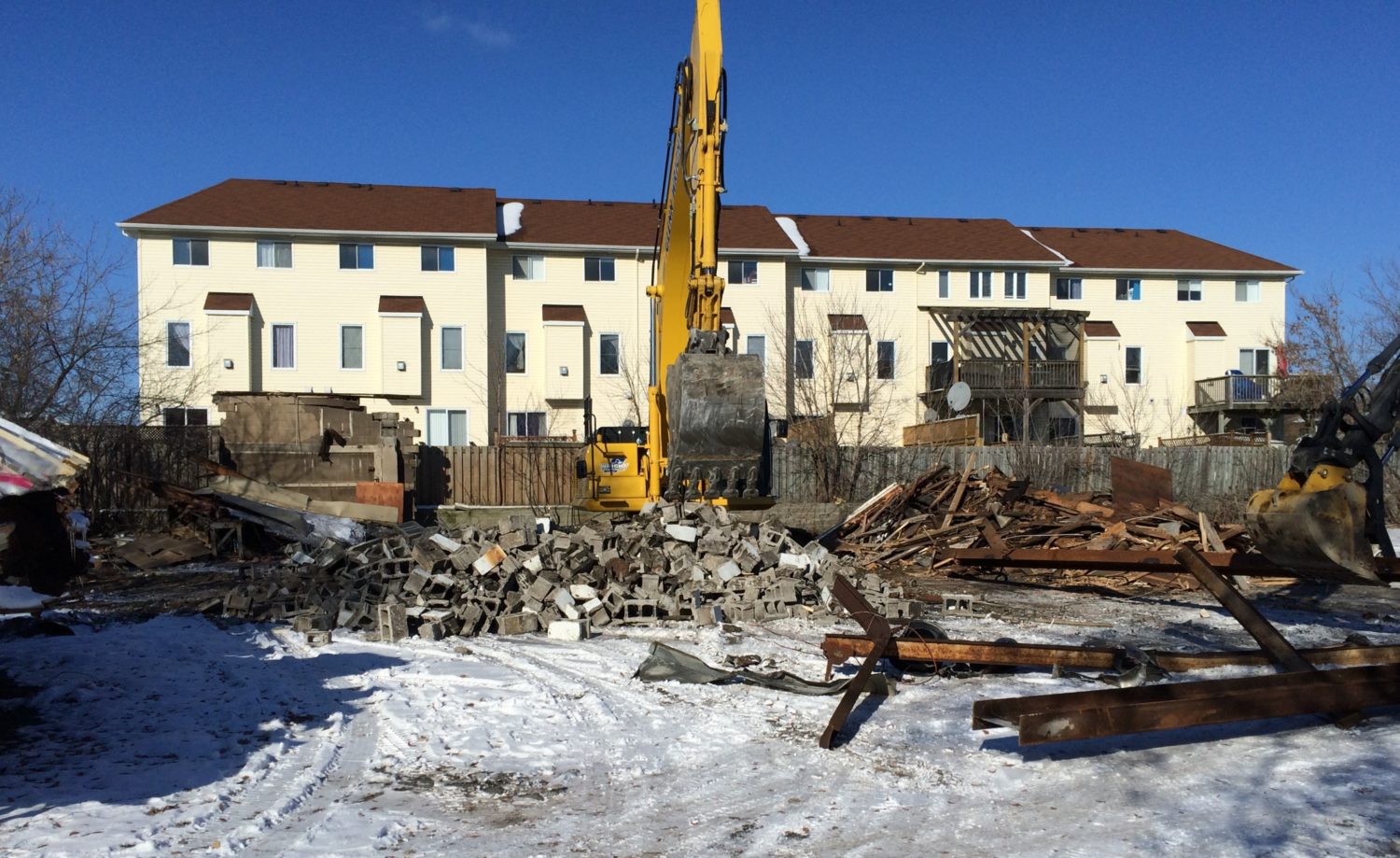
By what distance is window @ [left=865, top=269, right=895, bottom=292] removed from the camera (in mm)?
39812

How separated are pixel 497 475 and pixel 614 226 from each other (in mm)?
13061

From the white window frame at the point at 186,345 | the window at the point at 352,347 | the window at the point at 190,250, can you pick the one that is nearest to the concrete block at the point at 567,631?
the window at the point at 352,347

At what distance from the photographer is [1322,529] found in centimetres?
718

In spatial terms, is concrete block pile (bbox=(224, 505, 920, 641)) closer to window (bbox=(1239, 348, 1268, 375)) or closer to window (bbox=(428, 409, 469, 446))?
window (bbox=(428, 409, 469, 446))

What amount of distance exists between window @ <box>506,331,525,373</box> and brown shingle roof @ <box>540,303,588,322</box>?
4.21ft

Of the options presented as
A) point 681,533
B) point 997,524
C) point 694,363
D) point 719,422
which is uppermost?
point 694,363

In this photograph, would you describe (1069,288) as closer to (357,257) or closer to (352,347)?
(357,257)

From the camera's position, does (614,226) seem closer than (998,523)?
No

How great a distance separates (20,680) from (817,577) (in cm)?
873

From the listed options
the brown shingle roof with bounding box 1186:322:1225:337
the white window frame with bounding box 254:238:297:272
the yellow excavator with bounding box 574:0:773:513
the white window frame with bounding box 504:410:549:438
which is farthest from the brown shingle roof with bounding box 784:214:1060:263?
the yellow excavator with bounding box 574:0:773:513

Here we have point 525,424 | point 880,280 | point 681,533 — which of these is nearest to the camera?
point 681,533

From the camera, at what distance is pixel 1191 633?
11.1 m

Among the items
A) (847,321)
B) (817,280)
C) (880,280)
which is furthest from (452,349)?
→ (880,280)

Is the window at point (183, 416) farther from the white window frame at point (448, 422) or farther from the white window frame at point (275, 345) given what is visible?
the white window frame at point (448, 422)
